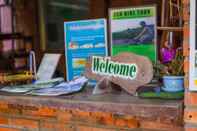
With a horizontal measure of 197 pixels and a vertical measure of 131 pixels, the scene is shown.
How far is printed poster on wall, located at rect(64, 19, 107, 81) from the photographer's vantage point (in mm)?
2131

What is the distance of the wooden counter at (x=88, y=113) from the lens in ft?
5.07

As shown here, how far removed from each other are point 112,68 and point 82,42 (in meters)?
0.45

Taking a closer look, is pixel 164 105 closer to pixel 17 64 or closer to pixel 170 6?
pixel 170 6

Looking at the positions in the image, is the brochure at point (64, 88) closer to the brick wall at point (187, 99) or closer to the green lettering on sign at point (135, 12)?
the green lettering on sign at point (135, 12)

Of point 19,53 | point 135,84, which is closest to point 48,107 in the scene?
point 135,84

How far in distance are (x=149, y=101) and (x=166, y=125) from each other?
0.40ft

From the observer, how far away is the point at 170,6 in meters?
1.96

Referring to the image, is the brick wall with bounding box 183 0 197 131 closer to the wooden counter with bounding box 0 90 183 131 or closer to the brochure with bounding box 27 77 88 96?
the wooden counter with bounding box 0 90 183 131

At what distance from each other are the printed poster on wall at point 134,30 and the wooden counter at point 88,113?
1.31 feet

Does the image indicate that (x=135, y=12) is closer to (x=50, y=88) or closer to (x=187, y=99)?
(x=50, y=88)

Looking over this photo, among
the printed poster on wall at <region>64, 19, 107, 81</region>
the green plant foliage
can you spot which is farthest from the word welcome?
the printed poster on wall at <region>64, 19, 107, 81</region>

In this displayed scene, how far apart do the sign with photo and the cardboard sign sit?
→ 0.83 feet

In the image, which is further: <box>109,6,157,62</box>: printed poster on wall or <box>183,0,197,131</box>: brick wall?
<box>109,6,157,62</box>: printed poster on wall

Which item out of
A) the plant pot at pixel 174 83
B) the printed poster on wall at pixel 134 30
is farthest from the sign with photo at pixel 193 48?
the printed poster on wall at pixel 134 30
